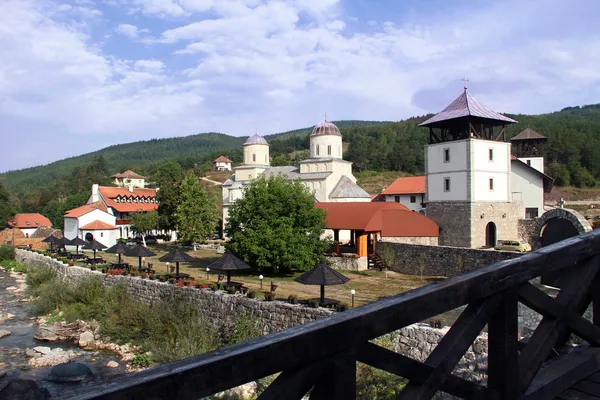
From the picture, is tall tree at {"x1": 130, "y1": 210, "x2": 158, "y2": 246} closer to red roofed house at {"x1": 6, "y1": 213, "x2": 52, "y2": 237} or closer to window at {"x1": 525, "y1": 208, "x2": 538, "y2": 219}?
red roofed house at {"x1": 6, "y1": 213, "x2": 52, "y2": 237}

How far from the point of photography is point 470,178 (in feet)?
88.1

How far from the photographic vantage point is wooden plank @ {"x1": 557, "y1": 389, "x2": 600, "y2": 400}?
7.36 ft

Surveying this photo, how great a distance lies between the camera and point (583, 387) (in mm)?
2354

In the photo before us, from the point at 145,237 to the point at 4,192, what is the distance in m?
16.8

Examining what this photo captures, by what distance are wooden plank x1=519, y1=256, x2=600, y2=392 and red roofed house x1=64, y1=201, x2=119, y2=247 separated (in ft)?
145

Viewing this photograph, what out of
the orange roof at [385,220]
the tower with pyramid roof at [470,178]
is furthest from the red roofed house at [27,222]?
the tower with pyramid roof at [470,178]

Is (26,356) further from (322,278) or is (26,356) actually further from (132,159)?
(132,159)

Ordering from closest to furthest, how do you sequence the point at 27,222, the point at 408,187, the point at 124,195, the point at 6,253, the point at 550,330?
the point at 550,330
the point at 6,253
the point at 408,187
the point at 27,222
the point at 124,195

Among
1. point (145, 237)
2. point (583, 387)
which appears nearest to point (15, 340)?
point (583, 387)

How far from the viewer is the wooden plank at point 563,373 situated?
2119mm

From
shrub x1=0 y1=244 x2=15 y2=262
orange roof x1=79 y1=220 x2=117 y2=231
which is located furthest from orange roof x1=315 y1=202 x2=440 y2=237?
shrub x1=0 y1=244 x2=15 y2=262

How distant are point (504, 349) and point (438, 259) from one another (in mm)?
22496

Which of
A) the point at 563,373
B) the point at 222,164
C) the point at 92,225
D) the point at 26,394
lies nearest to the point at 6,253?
the point at 92,225

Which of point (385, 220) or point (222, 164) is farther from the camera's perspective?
point (222, 164)
